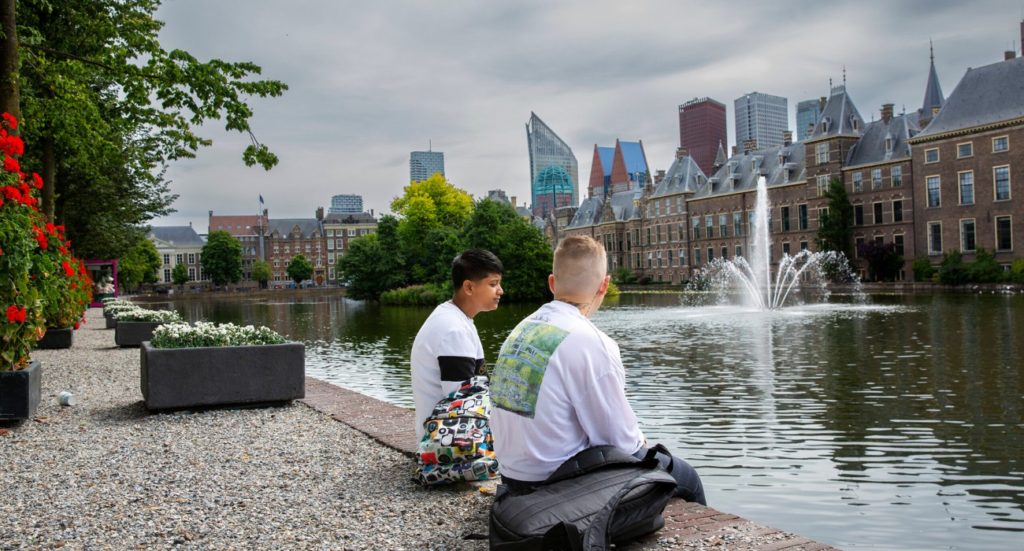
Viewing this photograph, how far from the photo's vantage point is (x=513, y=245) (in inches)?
2142

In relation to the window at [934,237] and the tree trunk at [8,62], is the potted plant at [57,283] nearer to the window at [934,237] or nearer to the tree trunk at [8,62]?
the tree trunk at [8,62]

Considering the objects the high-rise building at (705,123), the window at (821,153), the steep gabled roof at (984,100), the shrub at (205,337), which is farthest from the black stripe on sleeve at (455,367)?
the high-rise building at (705,123)

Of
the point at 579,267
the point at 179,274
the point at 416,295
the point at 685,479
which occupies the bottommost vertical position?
the point at 685,479

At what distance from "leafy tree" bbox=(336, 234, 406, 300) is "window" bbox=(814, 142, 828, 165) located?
32.5 meters

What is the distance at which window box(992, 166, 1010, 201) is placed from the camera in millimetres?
47094

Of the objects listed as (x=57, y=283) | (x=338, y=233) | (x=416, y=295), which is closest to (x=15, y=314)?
(x=57, y=283)

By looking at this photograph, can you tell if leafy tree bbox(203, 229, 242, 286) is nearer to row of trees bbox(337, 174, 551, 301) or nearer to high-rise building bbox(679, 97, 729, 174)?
row of trees bbox(337, 174, 551, 301)

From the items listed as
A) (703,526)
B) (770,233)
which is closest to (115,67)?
(703,526)

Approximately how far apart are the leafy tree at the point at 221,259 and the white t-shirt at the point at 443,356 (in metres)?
123

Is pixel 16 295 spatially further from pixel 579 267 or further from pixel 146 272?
pixel 146 272

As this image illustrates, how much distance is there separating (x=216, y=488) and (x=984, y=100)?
53.3 metres

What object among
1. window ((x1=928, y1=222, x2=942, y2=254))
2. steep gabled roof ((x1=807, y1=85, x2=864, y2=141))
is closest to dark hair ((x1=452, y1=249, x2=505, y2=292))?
window ((x1=928, y1=222, x2=942, y2=254))

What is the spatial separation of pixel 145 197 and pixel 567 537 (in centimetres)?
3190

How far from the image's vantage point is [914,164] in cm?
5247
